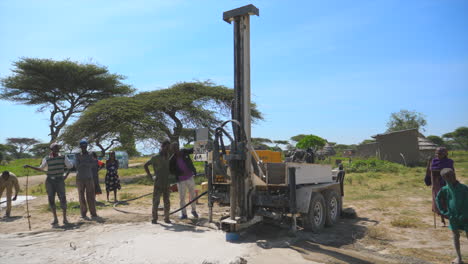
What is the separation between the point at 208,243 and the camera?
557 cm

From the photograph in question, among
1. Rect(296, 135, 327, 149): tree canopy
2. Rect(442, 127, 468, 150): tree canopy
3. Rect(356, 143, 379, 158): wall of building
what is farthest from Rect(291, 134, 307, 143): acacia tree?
Rect(296, 135, 327, 149): tree canopy

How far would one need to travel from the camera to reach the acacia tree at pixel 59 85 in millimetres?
27656

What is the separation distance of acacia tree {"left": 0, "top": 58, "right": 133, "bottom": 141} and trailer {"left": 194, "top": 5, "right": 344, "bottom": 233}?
24.7 meters

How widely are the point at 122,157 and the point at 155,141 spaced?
13476 mm

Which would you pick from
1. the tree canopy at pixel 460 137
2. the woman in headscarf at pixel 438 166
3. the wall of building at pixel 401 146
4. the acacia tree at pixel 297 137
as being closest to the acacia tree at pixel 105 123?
the woman in headscarf at pixel 438 166

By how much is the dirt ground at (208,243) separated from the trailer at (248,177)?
361 mm

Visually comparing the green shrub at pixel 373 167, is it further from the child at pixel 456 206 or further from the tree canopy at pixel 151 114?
the child at pixel 456 206

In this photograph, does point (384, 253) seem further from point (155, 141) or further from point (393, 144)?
point (393, 144)

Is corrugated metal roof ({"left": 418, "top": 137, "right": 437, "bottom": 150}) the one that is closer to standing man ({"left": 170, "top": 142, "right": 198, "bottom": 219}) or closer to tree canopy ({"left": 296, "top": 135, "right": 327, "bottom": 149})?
tree canopy ({"left": 296, "top": 135, "right": 327, "bottom": 149})

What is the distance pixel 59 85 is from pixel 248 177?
88.2 ft

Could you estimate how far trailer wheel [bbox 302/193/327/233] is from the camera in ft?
21.1

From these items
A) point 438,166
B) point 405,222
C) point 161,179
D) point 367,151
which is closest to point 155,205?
point 161,179

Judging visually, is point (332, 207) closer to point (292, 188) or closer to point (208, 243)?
point (292, 188)

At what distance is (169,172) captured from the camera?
7621 mm
